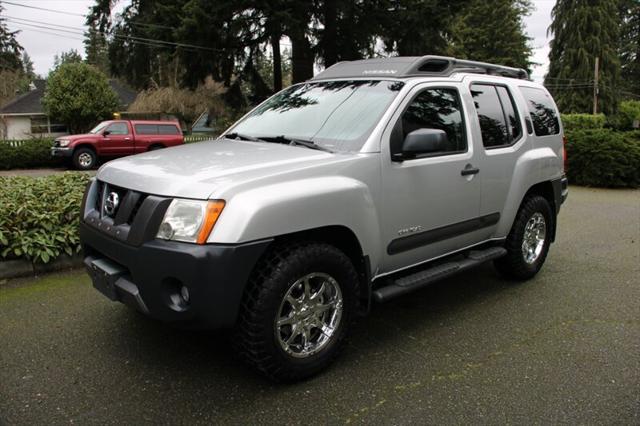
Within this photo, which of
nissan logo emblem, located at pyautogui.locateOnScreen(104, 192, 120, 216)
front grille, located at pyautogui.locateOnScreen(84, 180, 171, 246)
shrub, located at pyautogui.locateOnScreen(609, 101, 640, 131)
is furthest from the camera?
shrub, located at pyautogui.locateOnScreen(609, 101, 640, 131)

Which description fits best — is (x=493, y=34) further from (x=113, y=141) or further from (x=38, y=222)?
(x=38, y=222)

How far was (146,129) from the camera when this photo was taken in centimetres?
1975

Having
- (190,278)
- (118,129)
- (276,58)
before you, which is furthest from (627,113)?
(190,278)

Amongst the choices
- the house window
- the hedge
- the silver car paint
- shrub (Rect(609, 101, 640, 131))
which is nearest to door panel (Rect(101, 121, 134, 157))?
the hedge

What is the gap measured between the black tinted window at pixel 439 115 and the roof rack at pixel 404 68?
0.62 feet

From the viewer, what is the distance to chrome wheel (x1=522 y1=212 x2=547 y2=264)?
5168mm

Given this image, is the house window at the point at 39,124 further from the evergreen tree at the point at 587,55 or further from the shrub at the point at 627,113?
the evergreen tree at the point at 587,55

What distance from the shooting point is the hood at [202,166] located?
2934 mm

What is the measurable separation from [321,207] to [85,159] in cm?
1713

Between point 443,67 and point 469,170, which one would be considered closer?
point 469,170

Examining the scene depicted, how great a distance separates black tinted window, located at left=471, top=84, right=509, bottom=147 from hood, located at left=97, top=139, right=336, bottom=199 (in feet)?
5.57

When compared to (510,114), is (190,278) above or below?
below

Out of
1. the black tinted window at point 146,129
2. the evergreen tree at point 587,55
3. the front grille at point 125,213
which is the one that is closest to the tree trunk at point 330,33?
the black tinted window at point 146,129

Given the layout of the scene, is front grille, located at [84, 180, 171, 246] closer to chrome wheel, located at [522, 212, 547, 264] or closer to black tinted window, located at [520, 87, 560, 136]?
chrome wheel, located at [522, 212, 547, 264]
